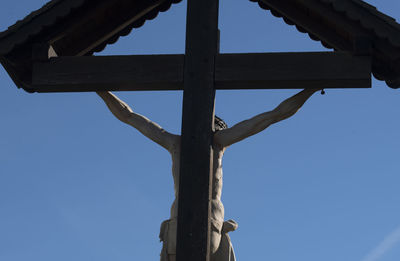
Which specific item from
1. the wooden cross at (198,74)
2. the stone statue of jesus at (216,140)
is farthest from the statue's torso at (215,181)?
the wooden cross at (198,74)

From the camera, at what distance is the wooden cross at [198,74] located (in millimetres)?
7770

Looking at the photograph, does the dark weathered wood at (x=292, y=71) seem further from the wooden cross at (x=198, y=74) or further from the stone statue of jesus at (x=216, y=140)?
the stone statue of jesus at (x=216, y=140)

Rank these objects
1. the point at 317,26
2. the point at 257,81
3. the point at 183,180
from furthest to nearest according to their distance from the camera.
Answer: the point at 317,26 → the point at 257,81 → the point at 183,180

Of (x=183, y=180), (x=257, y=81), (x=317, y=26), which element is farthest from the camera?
(x=317, y=26)

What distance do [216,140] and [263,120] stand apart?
48 centimetres

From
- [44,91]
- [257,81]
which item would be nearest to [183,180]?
[257,81]

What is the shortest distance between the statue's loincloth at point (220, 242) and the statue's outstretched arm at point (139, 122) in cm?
73

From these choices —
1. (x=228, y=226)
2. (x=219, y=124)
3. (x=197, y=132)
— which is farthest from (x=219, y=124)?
(x=228, y=226)

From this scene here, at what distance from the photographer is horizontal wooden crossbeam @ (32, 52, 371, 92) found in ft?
26.6

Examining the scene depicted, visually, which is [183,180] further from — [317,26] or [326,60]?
[317,26]

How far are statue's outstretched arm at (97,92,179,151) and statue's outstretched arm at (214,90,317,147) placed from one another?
1.52ft

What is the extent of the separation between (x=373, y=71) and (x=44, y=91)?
2870 millimetres

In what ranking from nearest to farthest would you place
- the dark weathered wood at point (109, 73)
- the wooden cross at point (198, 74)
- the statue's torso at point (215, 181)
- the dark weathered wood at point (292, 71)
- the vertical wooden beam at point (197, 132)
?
the vertical wooden beam at point (197, 132), the wooden cross at point (198, 74), the statue's torso at point (215, 181), the dark weathered wood at point (292, 71), the dark weathered wood at point (109, 73)

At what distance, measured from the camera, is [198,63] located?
26.9 feet
